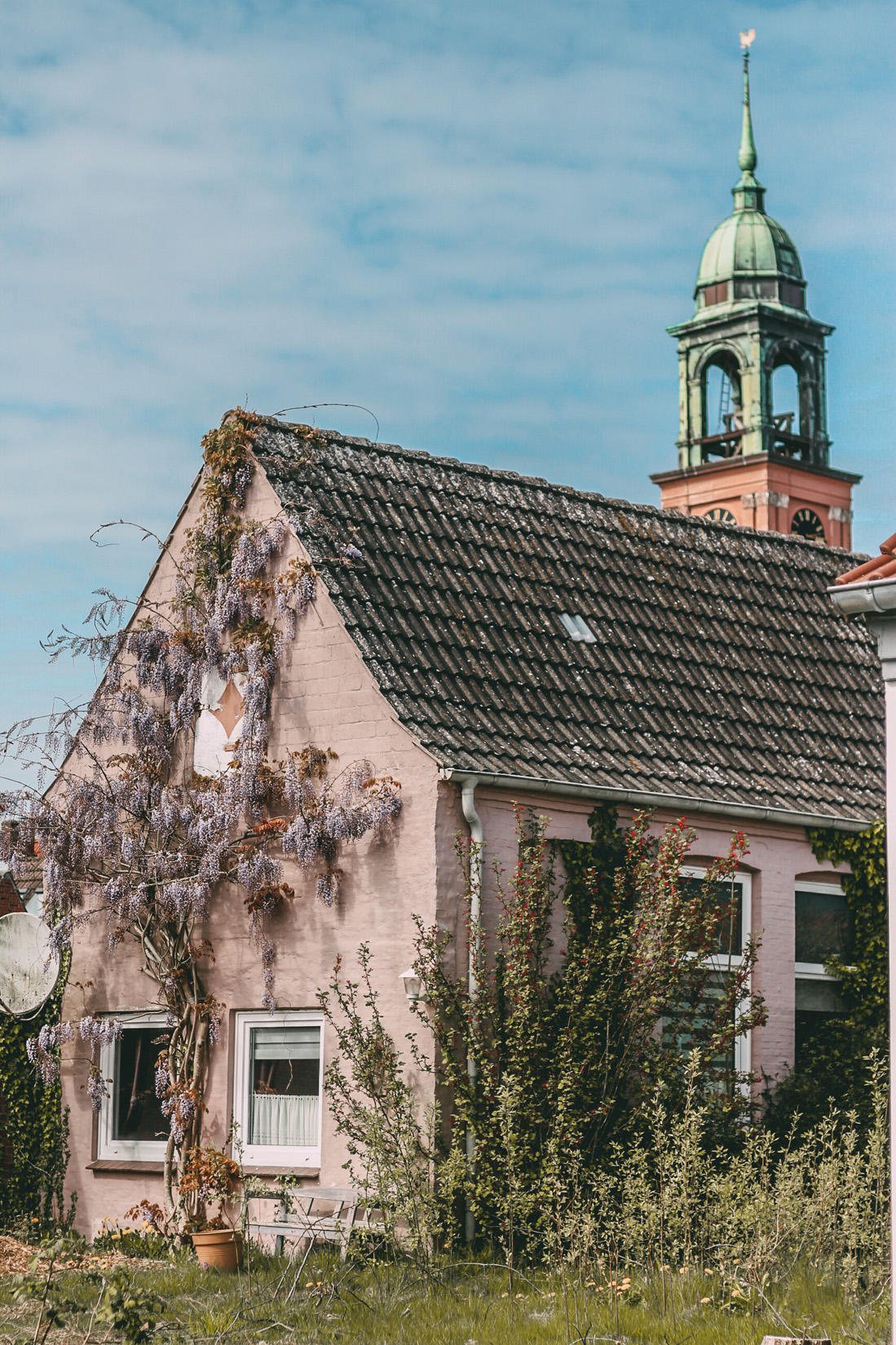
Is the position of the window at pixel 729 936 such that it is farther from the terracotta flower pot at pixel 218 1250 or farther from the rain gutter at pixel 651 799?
the terracotta flower pot at pixel 218 1250

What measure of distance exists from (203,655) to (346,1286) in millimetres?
6288

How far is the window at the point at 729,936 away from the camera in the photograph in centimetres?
1511

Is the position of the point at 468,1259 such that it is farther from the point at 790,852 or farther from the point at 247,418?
the point at 247,418

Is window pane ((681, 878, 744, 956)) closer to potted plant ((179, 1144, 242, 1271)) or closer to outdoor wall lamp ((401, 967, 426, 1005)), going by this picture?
outdoor wall lamp ((401, 967, 426, 1005))

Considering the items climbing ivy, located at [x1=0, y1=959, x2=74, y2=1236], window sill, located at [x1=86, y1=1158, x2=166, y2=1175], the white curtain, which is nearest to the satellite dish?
climbing ivy, located at [x1=0, y1=959, x2=74, y2=1236]

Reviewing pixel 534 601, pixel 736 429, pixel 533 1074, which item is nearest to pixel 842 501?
pixel 736 429

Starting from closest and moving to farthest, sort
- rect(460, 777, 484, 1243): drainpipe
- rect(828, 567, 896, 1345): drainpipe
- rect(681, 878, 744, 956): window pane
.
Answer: rect(828, 567, 896, 1345): drainpipe
rect(460, 777, 484, 1243): drainpipe
rect(681, 878, 744, 956): window pane

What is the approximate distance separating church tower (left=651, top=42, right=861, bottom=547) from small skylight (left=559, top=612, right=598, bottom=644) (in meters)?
39.1

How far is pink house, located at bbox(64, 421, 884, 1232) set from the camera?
570 inches

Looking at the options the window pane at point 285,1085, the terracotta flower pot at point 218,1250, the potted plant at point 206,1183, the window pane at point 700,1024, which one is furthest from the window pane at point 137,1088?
the window pane at point 700,1024

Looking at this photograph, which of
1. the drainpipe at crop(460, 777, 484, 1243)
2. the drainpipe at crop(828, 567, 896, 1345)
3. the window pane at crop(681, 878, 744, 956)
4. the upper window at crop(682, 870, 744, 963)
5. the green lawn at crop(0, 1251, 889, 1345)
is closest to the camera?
the drainpipe at crop(828, 567, 896, 1345)

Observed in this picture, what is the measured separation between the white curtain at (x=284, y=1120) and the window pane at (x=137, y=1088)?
4.49 feet

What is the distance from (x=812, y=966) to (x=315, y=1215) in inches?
198

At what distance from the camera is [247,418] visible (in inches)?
655
